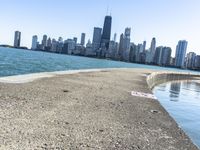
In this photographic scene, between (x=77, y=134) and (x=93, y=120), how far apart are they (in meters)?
1.89

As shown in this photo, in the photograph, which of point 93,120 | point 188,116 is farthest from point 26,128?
point 188,116

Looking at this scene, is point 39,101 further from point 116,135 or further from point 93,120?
point 116,135

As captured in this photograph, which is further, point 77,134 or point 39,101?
point 39,101

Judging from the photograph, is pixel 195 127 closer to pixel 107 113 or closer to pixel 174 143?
pixel 107 113

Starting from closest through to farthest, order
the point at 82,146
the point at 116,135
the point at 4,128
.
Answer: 1. the point at 82,146
2. the point at 4,128
3. the point at 116,135

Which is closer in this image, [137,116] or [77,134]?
[77,134]

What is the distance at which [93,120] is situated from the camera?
10.1 meters

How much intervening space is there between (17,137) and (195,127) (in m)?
10.3

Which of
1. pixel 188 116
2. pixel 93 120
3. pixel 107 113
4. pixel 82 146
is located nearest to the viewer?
pixel 82 146

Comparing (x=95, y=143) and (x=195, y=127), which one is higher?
(x=95, y=143)

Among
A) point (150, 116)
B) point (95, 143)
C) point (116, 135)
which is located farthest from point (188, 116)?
point (95, 143)

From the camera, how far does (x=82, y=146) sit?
7.33 meters

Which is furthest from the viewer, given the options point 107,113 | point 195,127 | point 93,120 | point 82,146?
point 195,127

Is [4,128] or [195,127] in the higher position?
[4,128]
